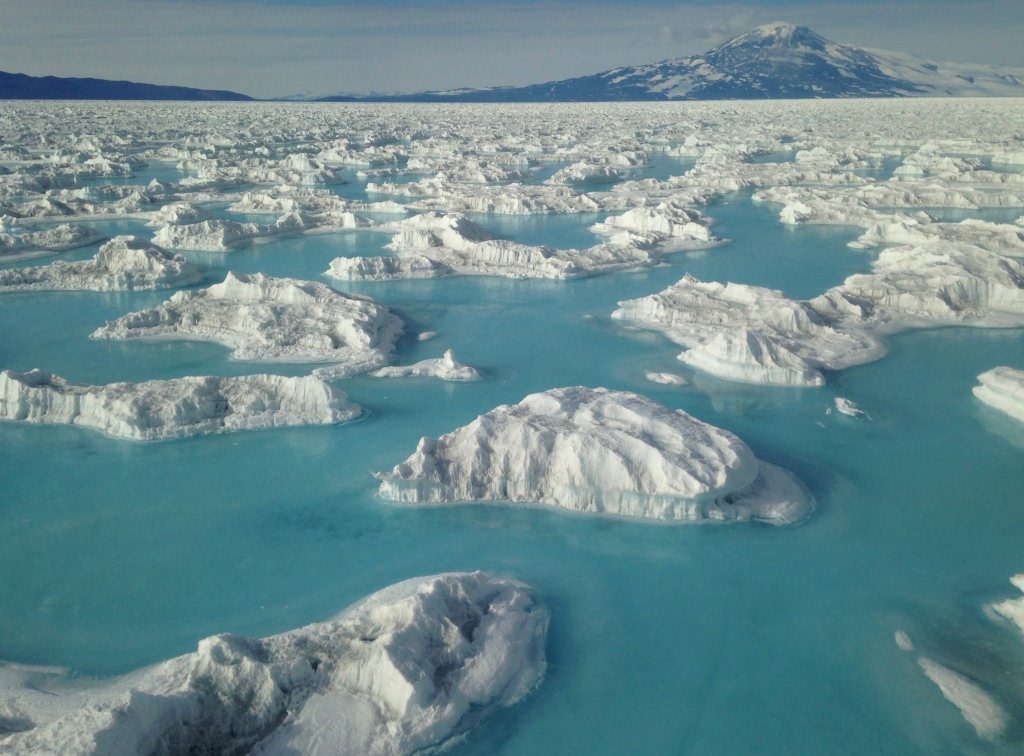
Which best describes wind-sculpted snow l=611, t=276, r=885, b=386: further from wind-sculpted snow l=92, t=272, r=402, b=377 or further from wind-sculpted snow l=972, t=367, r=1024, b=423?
wind-sculpted snow l=92, t=272, r=402, b=377

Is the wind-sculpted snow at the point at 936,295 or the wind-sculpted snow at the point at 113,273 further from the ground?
the wind-sculpted snow at the point at 936,295

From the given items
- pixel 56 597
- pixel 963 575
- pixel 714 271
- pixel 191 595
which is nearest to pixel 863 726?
pixel 963 575

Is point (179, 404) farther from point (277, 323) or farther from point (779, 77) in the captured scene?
point (779, 77)

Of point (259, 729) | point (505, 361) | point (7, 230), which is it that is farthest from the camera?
point (7, 230)

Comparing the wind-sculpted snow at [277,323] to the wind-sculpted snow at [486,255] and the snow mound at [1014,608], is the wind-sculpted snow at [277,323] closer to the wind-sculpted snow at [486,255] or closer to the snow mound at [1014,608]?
the wind-sculpted snow at [486,255]

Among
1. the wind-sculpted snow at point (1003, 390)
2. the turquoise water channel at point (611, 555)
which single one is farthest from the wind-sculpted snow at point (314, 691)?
the wind-sculpted snow at point (1003, 390)

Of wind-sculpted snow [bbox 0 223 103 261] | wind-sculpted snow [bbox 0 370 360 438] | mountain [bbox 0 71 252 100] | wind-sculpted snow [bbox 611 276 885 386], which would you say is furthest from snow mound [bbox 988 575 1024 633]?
mountain [bbox 0 71 252 100]

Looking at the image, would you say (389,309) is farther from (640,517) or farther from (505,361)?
(640,517)
